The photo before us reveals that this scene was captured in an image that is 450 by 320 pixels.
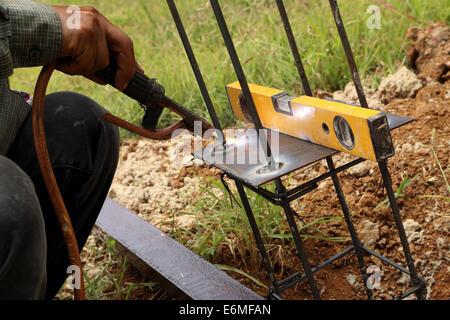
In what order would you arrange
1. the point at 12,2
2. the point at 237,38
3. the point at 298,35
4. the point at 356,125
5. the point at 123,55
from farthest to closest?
the point at 237,38
the point at 298,35
the point at 123,55
the point at 12,2
the point at 356,125

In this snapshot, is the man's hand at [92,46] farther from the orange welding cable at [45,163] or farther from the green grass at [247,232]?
the green grass at [247,232]

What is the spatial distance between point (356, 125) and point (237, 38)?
2.92 meters

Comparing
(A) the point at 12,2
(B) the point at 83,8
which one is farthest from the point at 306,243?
(A) the point at 12,2

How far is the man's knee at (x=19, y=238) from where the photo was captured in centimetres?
150

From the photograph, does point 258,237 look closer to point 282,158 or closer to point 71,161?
point 282,158

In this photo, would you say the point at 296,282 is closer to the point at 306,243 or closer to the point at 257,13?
the point at 306,243

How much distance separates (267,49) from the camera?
12.8 ft

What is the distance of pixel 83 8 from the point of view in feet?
5.75

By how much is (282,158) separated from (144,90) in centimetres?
55

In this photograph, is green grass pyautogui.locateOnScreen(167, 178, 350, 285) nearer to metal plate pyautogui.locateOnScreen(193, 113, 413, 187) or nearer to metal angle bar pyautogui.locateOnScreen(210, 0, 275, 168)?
metal plate pyautogui.locateOnScreen(193, 113, 413, 187)

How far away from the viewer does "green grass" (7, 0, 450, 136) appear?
353 cm

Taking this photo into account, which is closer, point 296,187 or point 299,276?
point 296,187

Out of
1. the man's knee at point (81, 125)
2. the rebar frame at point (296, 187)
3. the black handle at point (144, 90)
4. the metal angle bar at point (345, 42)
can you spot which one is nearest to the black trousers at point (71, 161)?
the man's knee at point (81, 125)

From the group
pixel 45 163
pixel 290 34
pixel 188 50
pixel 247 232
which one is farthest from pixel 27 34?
pixel 247 232
